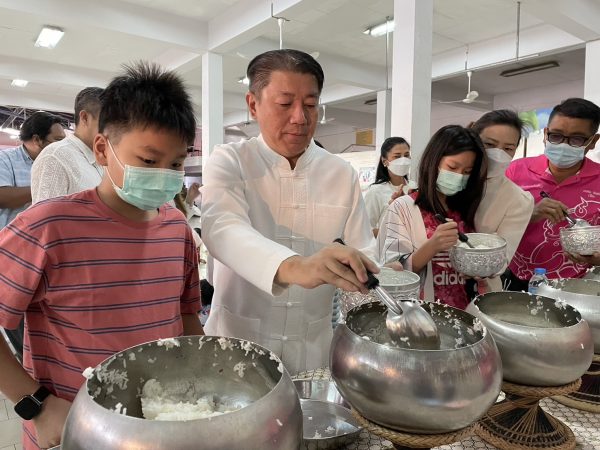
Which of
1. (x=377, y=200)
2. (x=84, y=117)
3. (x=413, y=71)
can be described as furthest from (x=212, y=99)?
(x=84, y=117)

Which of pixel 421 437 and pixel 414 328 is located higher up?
pixel 414 328

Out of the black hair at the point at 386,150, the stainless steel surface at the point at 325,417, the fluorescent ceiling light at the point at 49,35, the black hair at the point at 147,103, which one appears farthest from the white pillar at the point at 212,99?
the stainless steel surface at the point at 325,417

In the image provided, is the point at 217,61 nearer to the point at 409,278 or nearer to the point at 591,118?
the point at 591,118

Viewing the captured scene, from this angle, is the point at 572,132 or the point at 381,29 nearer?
the point at 572,132

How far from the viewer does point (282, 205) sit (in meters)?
1.45

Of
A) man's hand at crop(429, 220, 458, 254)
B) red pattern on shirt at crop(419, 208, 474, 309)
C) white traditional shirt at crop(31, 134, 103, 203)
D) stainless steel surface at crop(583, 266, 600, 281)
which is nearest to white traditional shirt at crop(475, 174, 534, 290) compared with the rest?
red pattern on shirt at crop(419, 208, 474, 309)

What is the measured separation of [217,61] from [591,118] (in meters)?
5.61

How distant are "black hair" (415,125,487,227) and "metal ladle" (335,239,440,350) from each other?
3.36 ft

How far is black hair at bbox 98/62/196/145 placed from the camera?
3.59 feet

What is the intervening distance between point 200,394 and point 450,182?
1.30 m

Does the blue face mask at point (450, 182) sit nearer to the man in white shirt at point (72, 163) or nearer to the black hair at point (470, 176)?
the black hair at point (470, 176)

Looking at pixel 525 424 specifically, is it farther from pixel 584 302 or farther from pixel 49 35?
pixel 49 35

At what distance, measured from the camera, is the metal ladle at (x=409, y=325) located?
2.70ft

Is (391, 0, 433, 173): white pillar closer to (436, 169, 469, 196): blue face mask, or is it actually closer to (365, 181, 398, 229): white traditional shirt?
(365, 181, 398, 229): white traditional shirt
